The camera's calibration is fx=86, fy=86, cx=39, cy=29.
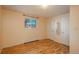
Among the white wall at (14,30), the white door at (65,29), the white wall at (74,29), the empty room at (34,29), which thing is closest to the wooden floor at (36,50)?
the empty room at (34,29)

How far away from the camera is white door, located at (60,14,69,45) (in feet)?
15.9

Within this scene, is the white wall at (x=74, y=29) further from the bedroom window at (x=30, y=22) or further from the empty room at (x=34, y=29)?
the bedroom window at (x=30, y=22)

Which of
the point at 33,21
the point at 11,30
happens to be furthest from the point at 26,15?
the point at 11,30

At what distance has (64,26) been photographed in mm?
5145

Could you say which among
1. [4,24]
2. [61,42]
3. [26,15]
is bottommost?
[61,42]

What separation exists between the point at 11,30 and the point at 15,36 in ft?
1.38

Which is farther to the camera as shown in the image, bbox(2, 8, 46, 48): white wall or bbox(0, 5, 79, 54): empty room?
bbox(2, 8, 46, 48): white wall

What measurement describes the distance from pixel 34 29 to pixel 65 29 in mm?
2229

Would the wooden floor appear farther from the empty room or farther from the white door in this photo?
the white door

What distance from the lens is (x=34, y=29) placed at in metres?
6.21

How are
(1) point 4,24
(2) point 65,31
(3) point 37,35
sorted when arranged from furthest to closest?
(3) point 37,35
(2) point 65,31
(1) point 4,24

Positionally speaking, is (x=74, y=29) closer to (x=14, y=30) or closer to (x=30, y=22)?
(x=14, y=30)

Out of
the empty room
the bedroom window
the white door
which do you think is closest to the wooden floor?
the empty room
